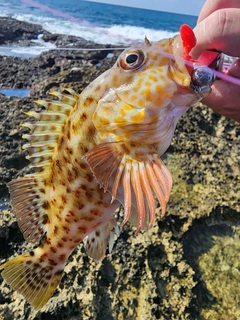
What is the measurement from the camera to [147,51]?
1.74m

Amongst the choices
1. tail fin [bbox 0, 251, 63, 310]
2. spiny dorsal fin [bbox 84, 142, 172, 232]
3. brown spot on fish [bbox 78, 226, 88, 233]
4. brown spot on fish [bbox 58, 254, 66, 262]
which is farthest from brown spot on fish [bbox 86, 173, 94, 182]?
tail fin [bbox 0, 251, 63, 310]

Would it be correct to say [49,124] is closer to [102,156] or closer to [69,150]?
[69,150]

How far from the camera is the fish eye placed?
175 centimetres

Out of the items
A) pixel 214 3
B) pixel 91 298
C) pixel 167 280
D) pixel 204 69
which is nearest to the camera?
pixel 204 69

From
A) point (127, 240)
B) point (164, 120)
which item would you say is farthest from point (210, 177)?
point (164, 120)

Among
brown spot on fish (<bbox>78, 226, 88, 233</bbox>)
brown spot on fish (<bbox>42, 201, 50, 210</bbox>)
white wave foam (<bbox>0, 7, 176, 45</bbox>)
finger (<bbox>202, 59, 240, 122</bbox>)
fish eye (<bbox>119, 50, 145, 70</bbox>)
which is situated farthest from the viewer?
white wave foam (<bbox>0, 7, 176, 45</bbox>)

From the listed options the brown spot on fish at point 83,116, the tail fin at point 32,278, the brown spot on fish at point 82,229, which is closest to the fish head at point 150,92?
the brown spot on fish at point 83,116

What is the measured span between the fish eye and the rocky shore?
170 cm

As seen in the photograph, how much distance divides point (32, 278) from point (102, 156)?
1196 mm

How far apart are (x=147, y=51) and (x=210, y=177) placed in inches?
96.2

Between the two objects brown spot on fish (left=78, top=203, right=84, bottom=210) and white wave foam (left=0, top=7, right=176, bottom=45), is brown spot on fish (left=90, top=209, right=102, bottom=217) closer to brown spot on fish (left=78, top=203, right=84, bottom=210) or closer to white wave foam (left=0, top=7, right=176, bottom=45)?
brown spot on fish (left=78, top=203, right=84, bottom=210)

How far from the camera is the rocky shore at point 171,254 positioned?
103 inches

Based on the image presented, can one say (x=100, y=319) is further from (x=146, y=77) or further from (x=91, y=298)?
(x=146, y=77)

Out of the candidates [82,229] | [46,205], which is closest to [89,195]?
[82,229]
